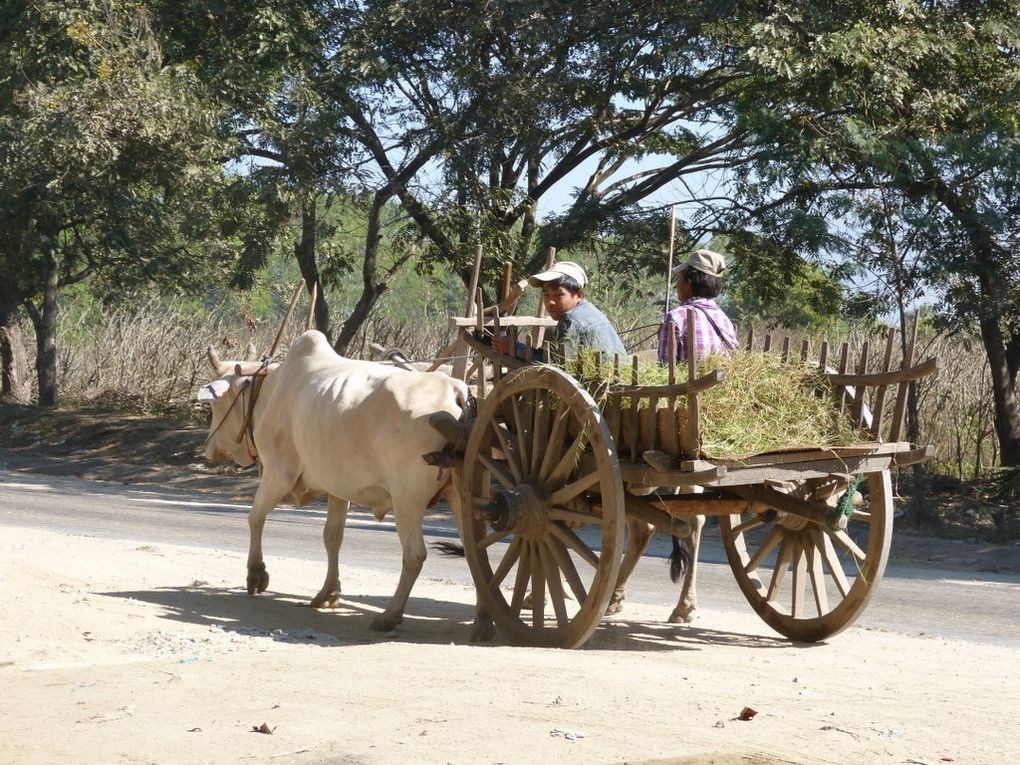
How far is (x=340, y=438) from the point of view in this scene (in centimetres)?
800

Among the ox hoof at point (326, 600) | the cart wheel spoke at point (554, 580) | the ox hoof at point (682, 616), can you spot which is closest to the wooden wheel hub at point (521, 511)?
the cart wheel spoke at point (554, 580)

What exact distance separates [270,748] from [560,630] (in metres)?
2.45

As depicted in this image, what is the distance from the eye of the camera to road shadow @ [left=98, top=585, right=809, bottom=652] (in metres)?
7.33

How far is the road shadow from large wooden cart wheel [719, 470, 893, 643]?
0.20 meters

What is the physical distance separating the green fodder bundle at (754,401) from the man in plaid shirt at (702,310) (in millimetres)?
337

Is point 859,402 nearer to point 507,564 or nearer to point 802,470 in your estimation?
point 802,470

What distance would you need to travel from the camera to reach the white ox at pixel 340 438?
7648 mm

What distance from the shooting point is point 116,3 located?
18891 millimetres

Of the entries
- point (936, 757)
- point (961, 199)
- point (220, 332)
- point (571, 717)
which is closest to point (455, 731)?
point (571, 717)

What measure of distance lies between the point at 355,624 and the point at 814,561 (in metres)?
2.79

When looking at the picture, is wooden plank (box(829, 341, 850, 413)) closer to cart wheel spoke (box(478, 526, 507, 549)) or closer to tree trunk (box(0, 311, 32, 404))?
cart wheel spoke (box(478, 526, 507, 549))

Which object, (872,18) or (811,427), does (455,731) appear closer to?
(811,427)

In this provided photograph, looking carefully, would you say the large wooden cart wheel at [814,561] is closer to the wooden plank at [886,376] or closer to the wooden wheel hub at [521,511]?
the wooden plank at [886,376]

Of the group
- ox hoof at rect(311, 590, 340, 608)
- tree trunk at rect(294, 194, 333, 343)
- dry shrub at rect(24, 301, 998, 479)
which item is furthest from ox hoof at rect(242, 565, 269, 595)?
dry shrub at rect(24, 301, 998, 479)
